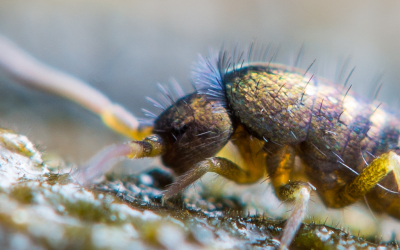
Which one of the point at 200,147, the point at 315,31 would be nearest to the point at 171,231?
the point at 200,147

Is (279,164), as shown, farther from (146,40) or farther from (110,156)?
(146,40)

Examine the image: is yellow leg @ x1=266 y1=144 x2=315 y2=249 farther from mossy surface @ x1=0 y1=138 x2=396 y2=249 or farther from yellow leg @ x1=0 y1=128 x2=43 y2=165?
yellow leg @ x1=0 y1=128 x2=43 y2=165

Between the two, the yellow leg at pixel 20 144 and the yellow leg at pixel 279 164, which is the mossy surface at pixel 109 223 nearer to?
the yellow leg at pixel 20 144

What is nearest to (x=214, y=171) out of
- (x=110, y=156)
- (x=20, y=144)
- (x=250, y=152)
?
(x=250, y=152)

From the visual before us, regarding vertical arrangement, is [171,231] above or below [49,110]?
below

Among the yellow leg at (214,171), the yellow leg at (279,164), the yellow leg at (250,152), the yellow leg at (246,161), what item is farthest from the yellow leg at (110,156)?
the yellow leg at (279,164)

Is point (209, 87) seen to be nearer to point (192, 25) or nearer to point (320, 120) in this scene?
point (320, 120)
